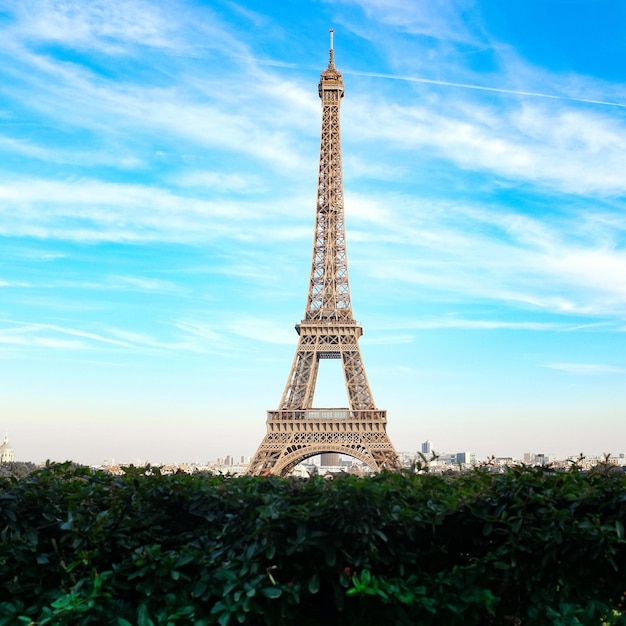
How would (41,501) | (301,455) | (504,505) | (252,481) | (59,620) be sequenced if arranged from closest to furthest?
1. (59,620)
2. (504,505)
3. (41,501)
4. (252,481)
5. (301,455)

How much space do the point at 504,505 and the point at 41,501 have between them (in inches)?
145

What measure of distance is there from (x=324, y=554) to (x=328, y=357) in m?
43.3

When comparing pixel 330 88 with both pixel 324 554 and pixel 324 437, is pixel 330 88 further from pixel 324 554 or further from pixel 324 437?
pixel 324 554

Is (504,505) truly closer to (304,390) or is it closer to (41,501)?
(41,501)

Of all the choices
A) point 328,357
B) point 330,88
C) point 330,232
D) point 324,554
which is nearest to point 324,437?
point 328,357

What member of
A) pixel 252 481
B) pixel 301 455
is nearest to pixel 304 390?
pixel 301 455

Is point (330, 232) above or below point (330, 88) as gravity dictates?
below

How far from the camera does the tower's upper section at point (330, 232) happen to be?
160 feet

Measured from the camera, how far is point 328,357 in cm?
4850

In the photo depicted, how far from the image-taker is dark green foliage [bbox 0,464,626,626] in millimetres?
5102

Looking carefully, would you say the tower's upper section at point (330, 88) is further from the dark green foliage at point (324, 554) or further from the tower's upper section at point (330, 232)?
the dark green foliage at point (324, 554)

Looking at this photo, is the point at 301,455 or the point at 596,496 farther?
the point at 301,455

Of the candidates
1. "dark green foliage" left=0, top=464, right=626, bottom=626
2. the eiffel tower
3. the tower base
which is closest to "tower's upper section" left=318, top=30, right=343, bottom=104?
the eiffel tower

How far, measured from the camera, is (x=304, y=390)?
46781mm
